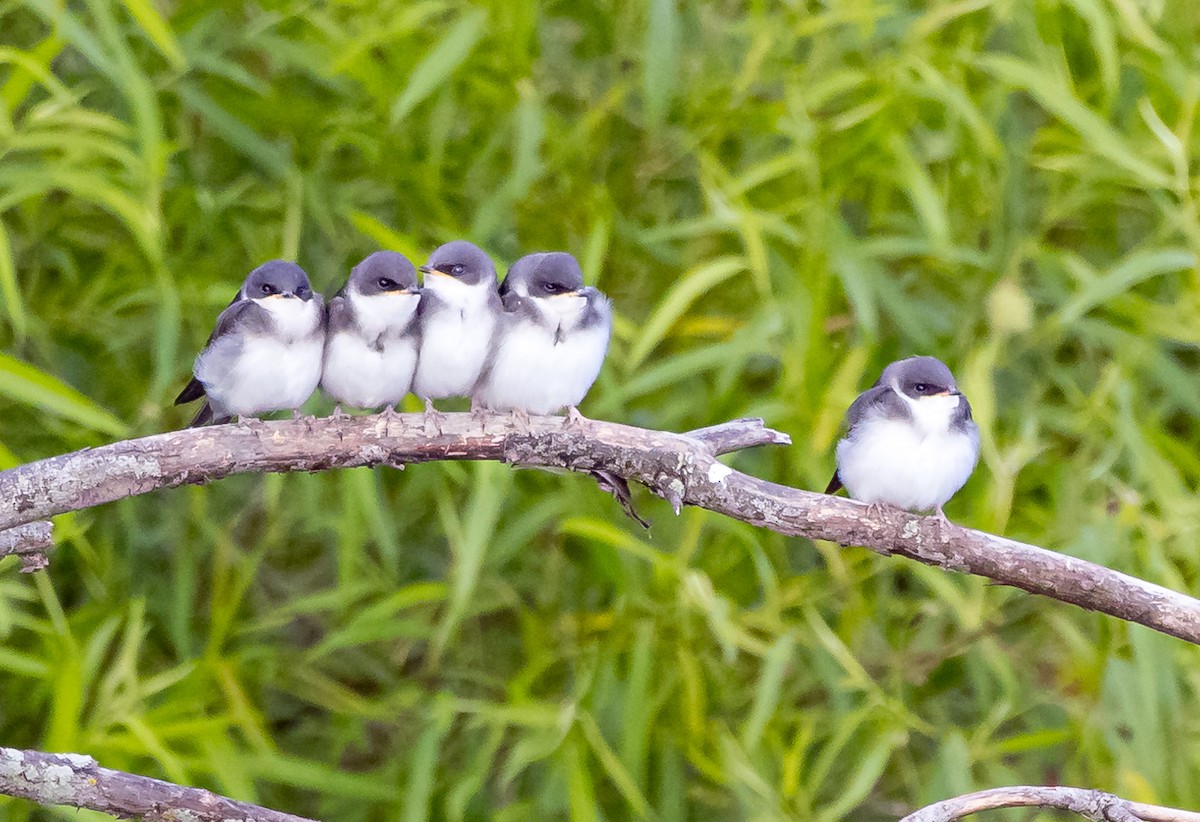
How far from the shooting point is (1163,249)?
6.33 ft

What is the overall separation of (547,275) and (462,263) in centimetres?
10

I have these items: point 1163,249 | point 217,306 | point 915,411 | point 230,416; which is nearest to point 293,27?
point 217,306

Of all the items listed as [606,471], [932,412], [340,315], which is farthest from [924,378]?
[340,315]

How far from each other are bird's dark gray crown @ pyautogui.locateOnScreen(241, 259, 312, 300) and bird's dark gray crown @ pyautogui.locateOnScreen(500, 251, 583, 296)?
24 cm

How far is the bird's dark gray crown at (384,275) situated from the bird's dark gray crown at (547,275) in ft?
0.43

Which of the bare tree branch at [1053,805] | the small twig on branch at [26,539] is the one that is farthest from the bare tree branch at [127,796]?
the bare tree branch at [1053,805]

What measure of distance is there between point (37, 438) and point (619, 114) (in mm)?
924

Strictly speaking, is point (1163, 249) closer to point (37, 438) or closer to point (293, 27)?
point (293, 27)

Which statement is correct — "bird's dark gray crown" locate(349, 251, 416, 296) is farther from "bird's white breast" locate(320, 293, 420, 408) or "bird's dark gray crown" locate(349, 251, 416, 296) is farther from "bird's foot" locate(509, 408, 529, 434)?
"bird's foot" locate(509, 408, 529, 434)

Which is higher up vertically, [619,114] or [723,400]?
[619,114]

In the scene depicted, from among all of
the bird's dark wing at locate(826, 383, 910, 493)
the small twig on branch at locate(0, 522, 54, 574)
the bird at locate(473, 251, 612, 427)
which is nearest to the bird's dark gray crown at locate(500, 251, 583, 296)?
the bird at locate(473, 251, 612, 427)

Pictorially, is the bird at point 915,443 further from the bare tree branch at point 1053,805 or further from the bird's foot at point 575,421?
the bare tree branch at point 1053,805

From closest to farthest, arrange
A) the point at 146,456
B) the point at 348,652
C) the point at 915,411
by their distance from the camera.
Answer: the point at 146,456 < the point at 915,411 < the point at 348,652

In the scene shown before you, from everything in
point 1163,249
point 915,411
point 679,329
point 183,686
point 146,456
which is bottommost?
point 183,686
